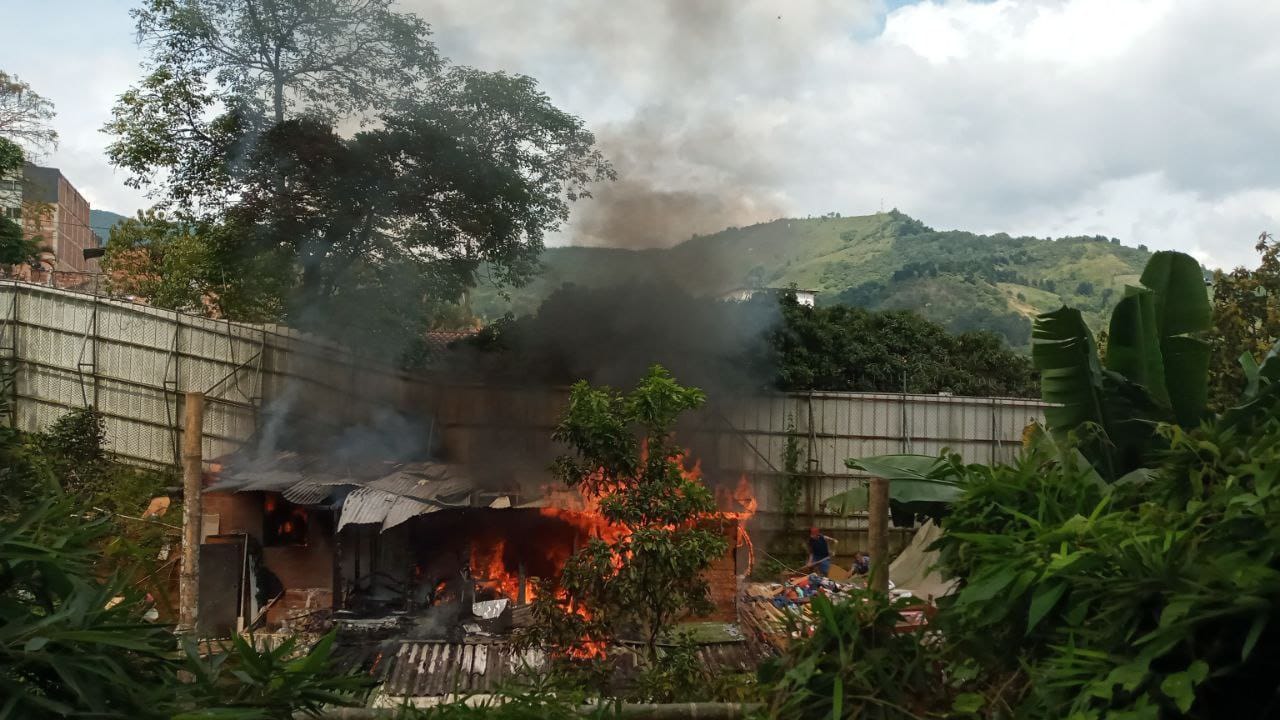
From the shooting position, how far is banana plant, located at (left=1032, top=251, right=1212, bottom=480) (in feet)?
15.8

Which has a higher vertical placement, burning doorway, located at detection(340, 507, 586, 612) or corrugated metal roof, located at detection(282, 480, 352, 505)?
corrugated metal roof, located at detection(282, 480, 352, 505)

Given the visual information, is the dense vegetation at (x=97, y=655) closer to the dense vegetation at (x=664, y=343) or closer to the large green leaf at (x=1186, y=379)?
the large green leaf at (x=1186, y=379)

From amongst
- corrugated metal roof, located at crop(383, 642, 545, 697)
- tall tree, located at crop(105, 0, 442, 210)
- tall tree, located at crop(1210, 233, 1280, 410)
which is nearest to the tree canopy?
tall tree, located at crop(105, 0, 442, 210)

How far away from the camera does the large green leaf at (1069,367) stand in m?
4.85

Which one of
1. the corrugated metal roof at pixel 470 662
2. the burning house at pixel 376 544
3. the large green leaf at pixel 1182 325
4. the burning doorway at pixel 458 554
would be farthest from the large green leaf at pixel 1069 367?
the burning doorway at pixel 458 554

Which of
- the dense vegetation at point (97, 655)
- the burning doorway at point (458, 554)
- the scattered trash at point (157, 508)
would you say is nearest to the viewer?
the dense vegetation at point (97, 655)

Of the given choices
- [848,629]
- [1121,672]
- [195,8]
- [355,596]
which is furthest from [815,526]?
[195,8]

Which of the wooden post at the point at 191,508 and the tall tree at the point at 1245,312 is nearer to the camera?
the wooden post at the point at 191,508

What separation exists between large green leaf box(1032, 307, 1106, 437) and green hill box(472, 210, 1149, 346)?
32.4 feet

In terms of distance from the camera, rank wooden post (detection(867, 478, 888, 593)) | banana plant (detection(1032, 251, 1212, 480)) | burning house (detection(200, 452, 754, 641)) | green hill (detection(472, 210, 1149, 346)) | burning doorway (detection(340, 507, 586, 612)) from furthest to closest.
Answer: green hill (detection(472, 210, 1149, 346)), burning doorway (detection(340, 507, 586, 612)), burning house (detection(200, 452, 754, 641)), banana plant (detection(1032, 251, 1212, 480)), wooden post (detection(867, 478, 888, 593))

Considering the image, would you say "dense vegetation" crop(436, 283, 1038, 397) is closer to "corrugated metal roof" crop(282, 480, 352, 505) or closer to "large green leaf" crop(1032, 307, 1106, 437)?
"corrugated metal roof" crop(282, 480, 352, 505)

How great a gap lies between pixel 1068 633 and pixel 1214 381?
11.4m

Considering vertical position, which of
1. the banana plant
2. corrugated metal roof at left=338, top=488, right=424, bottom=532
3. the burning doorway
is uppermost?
the banana plant

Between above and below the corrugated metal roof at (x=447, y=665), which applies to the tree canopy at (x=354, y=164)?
above
